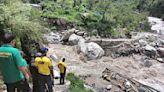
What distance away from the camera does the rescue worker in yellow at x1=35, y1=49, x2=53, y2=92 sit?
20.3 feet

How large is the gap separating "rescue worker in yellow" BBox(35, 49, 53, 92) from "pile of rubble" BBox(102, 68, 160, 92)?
6590mm

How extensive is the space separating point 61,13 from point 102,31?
9.84 ft

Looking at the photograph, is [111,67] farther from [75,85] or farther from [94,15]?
[94,15]

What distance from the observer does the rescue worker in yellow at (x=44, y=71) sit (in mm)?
6176

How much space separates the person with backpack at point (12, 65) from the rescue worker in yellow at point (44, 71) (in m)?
0.82

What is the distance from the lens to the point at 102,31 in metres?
21.2

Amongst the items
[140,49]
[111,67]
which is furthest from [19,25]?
[140,49]

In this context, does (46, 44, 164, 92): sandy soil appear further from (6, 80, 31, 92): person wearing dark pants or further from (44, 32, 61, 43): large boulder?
(6, 80, 31, 92): person wearing dark pants

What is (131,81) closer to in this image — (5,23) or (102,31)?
(5,23)

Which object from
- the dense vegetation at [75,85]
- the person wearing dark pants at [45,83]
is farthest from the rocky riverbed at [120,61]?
the person wearing dark pants at [45,83]

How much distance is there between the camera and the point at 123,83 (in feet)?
43.5

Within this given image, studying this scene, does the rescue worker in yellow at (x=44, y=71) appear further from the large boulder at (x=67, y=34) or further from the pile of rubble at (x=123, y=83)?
the large boulder at (x=67, y=34)

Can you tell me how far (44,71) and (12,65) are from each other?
127 cm

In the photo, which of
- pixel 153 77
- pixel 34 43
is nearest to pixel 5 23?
pixel 34 43
